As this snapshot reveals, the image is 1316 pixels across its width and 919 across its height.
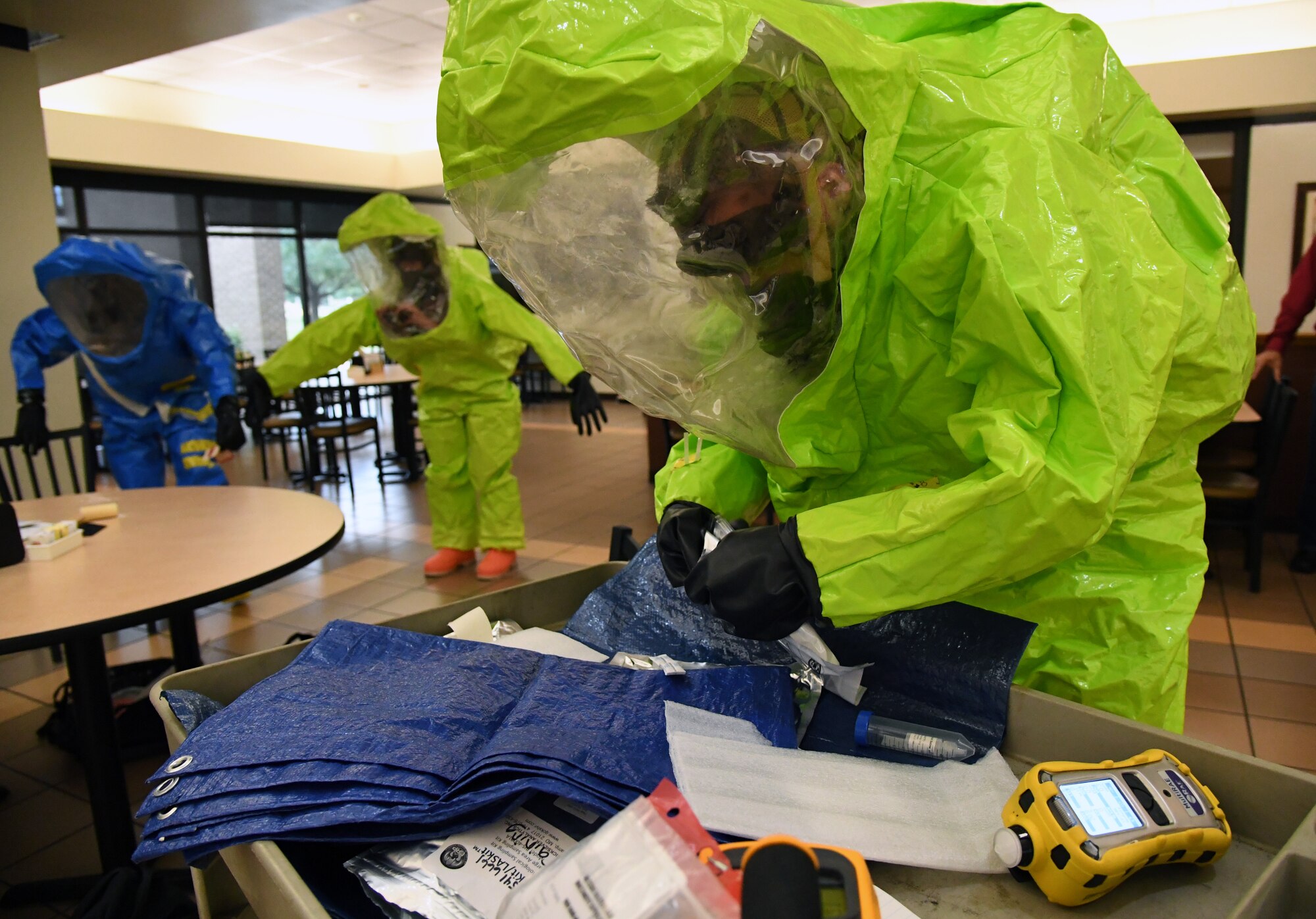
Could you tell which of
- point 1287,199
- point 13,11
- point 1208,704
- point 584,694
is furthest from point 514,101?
point 1287,199

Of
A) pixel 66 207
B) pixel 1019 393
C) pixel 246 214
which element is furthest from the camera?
pixel 246 214

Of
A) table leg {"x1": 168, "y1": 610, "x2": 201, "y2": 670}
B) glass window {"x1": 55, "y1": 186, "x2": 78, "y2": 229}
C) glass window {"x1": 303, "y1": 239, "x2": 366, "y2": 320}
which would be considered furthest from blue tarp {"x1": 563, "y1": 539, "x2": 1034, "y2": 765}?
glass window {"x1": 303, "y1": 239, "x2": 366, "y2": 320}

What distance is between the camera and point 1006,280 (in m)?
0.80

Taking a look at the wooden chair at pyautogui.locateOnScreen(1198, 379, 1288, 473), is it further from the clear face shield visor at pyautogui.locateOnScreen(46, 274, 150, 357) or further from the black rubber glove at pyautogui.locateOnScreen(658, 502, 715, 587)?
the clear face shield visor at pyautogui.locateOnScreen(46, 274, 150, 357)

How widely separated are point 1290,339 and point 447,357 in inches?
143

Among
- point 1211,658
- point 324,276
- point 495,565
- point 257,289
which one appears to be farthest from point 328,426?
point 1211,658

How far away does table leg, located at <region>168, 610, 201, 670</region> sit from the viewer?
256cm

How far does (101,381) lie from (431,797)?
338cm

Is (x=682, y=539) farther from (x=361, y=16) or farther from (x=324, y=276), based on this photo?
(x=324, y=276)

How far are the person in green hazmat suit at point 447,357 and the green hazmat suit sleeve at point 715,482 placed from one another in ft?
7.39

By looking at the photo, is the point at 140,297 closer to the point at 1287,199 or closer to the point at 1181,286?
the point at 1181,286

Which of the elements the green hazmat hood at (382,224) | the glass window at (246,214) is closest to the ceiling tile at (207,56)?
the glass window at (246,214)

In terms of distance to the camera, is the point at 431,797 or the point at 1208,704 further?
the point at 1208,704

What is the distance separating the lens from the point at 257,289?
Result: 9.29 metres
